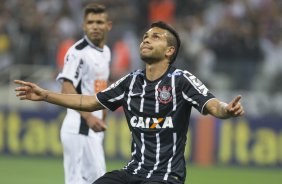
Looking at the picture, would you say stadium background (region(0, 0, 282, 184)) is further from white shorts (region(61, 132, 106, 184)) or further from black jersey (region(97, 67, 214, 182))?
black jersey (region(97, 67, 214, 182))

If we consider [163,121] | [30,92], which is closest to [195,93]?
[163,121]

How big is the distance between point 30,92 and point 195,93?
5.04ft

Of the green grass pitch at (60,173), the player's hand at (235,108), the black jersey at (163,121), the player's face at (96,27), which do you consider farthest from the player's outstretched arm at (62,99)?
the green grass pitch at (60,173)

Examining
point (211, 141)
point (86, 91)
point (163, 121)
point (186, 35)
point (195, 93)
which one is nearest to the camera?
point (195, 93)

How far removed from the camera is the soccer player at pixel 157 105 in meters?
6.98

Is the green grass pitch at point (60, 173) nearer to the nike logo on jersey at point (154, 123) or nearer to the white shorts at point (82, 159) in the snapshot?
the white shorts at point (82, 159)

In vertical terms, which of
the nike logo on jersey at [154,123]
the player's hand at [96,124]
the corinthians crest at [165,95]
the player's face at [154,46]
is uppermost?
the player's face at [154,46]

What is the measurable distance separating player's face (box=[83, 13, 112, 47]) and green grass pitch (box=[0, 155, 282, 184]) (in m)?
4.70

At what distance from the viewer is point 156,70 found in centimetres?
728

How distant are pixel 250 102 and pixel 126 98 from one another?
32.1 feet

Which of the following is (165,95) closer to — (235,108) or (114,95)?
(114,95)

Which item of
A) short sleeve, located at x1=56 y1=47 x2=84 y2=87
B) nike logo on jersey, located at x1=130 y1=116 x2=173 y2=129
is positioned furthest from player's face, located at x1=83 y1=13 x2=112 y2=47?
nike logo on jersey, located at x1=130 y1=116 x2=173 y2=129

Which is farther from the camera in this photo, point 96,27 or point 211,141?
point 211,141

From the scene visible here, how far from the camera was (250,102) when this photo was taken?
55.2ft
